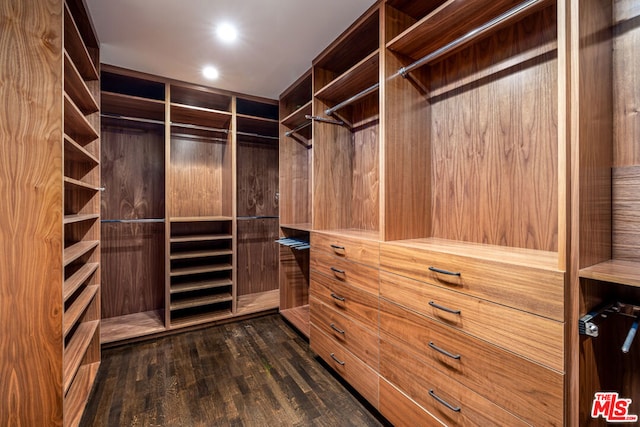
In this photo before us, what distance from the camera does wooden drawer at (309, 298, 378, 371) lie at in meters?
1.72

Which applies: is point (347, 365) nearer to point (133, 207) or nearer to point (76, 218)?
point (76, 218)

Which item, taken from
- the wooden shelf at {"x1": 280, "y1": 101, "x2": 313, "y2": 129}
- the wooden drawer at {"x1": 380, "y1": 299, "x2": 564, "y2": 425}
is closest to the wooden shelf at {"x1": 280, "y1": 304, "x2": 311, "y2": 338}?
the wooden drawer at {"x1": 380, "y1": 299, "x2": 564, "y2": 425}

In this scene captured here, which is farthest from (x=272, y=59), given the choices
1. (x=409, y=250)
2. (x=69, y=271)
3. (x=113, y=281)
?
(x=113, y=281)

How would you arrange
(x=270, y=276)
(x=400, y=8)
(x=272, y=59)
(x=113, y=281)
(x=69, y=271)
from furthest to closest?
(x=270, y=276) → (x=113, y=281) → (x=272, y=59) → (x=69, y=271) → (x=400, y=8)

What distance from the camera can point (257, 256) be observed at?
3.59 metres

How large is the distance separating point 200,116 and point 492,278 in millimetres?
2878

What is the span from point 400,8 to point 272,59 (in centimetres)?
107

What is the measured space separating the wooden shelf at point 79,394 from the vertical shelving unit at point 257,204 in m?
1.41

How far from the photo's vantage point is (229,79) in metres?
2.70

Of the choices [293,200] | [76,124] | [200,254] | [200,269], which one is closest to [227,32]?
[76,124]

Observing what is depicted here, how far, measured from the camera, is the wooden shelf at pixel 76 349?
4.90 feet

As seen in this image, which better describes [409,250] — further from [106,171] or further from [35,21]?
[106,171]

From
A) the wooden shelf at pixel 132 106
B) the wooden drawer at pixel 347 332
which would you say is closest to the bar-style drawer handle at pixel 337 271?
the wooden drawer at pixel 347 332

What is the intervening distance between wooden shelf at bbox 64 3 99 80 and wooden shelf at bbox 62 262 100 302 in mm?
1352
